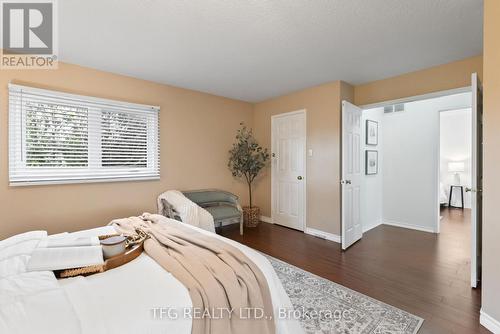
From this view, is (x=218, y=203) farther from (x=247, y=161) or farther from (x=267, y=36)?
(x=267, y=36)

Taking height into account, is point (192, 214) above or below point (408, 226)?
above

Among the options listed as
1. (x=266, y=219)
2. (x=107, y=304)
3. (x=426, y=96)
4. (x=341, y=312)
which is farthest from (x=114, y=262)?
(x=426, y=96)

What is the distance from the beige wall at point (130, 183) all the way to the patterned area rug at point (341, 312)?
2.53m

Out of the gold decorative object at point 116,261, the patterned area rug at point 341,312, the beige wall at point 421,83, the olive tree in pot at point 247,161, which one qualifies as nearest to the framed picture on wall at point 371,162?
the beige wall at point 421,83

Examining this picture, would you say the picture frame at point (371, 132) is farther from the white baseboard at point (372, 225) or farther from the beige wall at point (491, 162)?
the beige wall at point (491, 162)

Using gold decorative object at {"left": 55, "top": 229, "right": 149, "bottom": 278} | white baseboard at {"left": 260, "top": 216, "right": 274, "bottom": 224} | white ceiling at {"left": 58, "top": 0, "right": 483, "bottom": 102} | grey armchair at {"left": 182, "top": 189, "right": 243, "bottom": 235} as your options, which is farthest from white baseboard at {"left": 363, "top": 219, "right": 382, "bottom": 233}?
gold decorative object at {"left": 55, "top": 229, "right": 149, "bottom": 278}

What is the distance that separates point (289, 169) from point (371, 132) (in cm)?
177

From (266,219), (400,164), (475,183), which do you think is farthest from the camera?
(266,219)

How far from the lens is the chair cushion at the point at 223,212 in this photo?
3.83m

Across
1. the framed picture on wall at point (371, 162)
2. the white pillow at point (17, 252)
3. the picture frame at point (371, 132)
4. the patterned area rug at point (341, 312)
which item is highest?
the picture frame at point (371, 132)

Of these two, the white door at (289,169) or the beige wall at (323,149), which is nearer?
the beige wall at (323,149)

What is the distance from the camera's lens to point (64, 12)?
80.8 inches

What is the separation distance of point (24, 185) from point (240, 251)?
2858 millimetres

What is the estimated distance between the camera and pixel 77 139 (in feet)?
10.2
